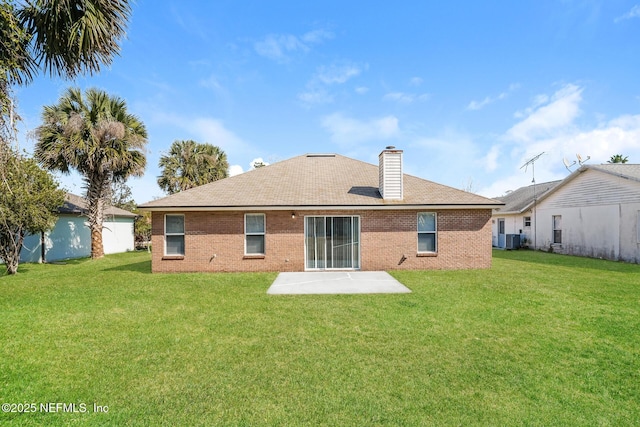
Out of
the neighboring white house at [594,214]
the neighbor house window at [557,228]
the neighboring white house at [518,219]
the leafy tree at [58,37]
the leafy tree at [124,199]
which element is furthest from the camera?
the leafy tree at [124,199]

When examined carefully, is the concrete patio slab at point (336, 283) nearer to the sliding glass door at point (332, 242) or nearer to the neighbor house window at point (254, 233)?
the sliding glass door at point (332, 242)

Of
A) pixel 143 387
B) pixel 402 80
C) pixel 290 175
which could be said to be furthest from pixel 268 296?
pixel 402 80

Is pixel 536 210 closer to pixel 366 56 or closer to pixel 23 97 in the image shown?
pixel 366 56

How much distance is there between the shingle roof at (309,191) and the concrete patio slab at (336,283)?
8.30ft

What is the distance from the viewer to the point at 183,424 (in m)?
3.06

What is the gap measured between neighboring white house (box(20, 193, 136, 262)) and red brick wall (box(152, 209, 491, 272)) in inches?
397

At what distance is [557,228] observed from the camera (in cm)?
1939

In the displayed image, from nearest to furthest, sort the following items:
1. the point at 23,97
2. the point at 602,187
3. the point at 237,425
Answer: the point at 237,425, the point at 23,97, the point at 602,187

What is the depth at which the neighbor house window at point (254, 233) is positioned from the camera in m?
12.0

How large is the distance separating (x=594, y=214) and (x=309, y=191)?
51.8ft

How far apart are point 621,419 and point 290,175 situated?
12.8 metres

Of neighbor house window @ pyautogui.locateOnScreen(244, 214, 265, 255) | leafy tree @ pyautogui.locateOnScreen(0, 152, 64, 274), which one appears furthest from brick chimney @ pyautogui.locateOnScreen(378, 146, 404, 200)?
leafy tree @ pyautogui.locateOnScreen(0, 152, 64, 274)

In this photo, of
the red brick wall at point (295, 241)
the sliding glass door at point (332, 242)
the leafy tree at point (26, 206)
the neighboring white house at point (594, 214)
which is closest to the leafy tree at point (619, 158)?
the neighboring white house at point (594, 214)

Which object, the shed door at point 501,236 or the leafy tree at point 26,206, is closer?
the leafy tree at point 26,206
